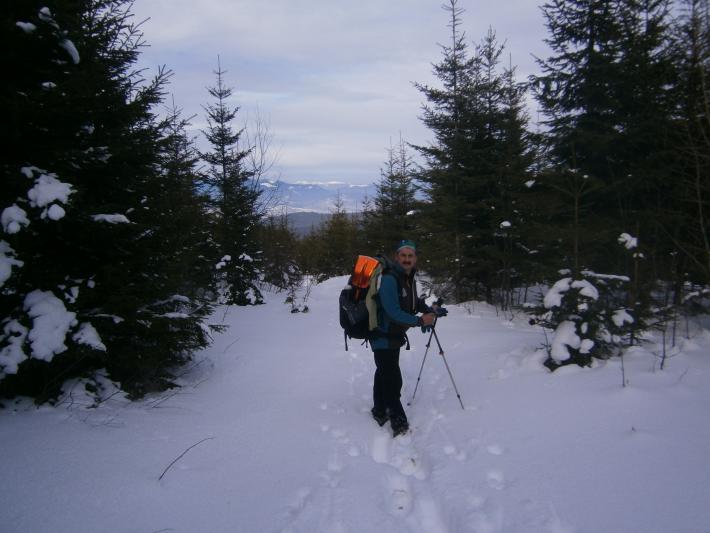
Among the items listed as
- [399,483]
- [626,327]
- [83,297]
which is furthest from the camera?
[626,327]

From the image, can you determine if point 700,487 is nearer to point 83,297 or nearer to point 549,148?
point 83,297

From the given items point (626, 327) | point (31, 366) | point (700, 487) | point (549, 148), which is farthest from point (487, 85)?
point (31, 366)

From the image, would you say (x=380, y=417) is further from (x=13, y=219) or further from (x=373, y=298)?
(x=13, y=219)

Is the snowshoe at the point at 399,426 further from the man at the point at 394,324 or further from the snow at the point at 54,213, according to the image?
the snow at the point at 54,213

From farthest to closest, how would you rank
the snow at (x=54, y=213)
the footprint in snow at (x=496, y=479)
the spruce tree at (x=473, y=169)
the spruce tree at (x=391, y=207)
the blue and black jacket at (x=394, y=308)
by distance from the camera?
the spruce tree at (x=391, y=207) < the spruce tree at (x=473, y=169) < the blue and black jacket at (x=394, y=308) < the snow at (x=54, y=213) < the footprint in snow at (x=496, y=479)

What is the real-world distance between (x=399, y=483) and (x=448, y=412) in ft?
5.35

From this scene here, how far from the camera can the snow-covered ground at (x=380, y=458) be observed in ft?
8.63

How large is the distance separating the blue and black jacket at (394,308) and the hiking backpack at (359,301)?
15 centimetres

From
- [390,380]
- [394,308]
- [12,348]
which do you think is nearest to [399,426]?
[390,380]

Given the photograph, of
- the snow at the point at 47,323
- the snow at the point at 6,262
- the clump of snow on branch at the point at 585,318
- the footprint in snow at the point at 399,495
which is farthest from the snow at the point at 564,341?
the snow at the point at 6,262

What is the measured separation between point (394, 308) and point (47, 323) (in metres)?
3.61

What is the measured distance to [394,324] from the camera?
4.40 m

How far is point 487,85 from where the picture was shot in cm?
1246

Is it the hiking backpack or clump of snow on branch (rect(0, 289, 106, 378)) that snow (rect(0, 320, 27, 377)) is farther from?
the hiking backpack
